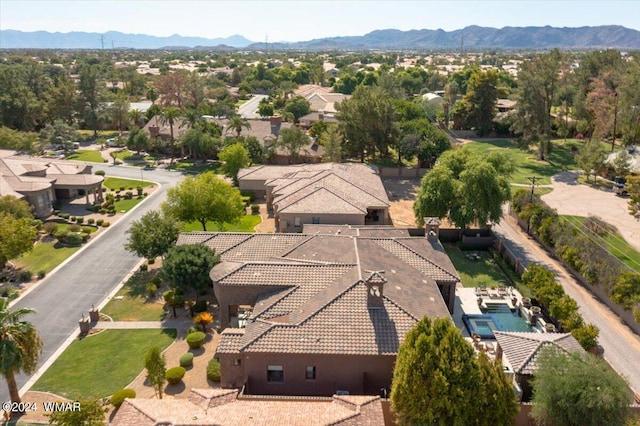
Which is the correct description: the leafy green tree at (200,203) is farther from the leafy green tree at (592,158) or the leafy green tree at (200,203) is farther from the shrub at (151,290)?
the leafy green tree at (592,158)

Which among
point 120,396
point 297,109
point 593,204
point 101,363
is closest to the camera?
point 120,396

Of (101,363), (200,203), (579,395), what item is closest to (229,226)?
(200,203)

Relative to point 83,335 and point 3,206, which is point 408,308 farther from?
point 3,206

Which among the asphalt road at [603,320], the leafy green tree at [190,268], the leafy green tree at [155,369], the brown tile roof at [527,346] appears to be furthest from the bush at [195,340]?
the asphalt road at [603,320]

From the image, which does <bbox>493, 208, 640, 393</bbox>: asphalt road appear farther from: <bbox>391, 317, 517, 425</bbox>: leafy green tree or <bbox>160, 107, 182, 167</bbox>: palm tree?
<bbox>160, 107, 182, 167</bbox>: palm tree

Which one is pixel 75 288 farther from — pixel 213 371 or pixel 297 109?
pixel 297 109

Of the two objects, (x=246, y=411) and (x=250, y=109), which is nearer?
(x=246, y=411)

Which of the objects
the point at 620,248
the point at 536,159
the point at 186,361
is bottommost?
the point at 186,361
